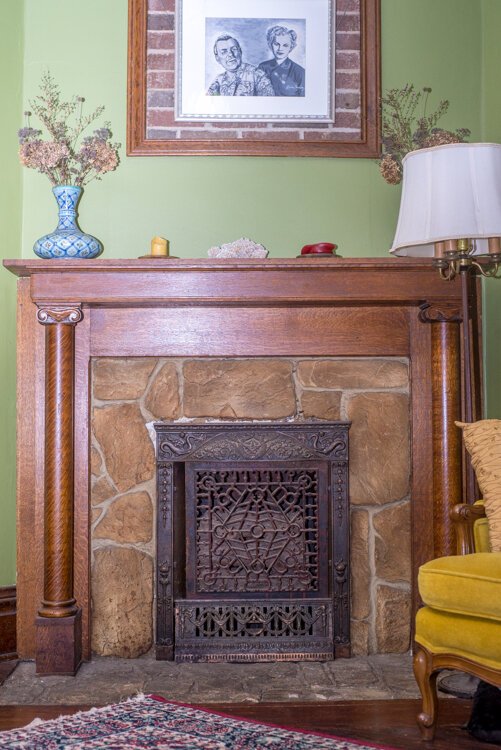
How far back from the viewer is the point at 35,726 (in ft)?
7.39

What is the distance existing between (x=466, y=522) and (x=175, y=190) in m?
1.63

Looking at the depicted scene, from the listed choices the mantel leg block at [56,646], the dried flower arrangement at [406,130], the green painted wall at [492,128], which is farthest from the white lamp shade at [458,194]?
the mantel leg block at [56,646]

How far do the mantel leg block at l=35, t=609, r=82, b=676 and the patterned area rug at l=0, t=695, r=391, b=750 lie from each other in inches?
18.5

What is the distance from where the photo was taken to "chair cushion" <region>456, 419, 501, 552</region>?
2.29 m

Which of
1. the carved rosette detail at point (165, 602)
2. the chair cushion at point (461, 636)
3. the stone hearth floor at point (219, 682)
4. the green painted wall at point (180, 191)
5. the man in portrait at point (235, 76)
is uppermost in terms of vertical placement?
the man in portrait at point (235, 76)

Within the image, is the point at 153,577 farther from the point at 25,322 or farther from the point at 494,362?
the point at 494,362

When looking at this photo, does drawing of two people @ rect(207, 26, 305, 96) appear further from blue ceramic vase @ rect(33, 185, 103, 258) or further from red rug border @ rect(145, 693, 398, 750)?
red rug border @ rect(145, 693, 398, 750)

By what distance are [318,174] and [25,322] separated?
3.98 feet

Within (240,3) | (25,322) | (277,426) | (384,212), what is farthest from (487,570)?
(240,3)

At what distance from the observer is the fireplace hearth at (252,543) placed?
296 centimetres

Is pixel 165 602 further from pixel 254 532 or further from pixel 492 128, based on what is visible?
pixel 492 128

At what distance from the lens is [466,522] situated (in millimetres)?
2428

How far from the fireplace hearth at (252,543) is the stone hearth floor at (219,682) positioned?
95 millimetres

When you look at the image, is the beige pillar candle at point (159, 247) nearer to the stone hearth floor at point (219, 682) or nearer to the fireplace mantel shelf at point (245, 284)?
the fireplace mantel shelf at point (245, 284)
